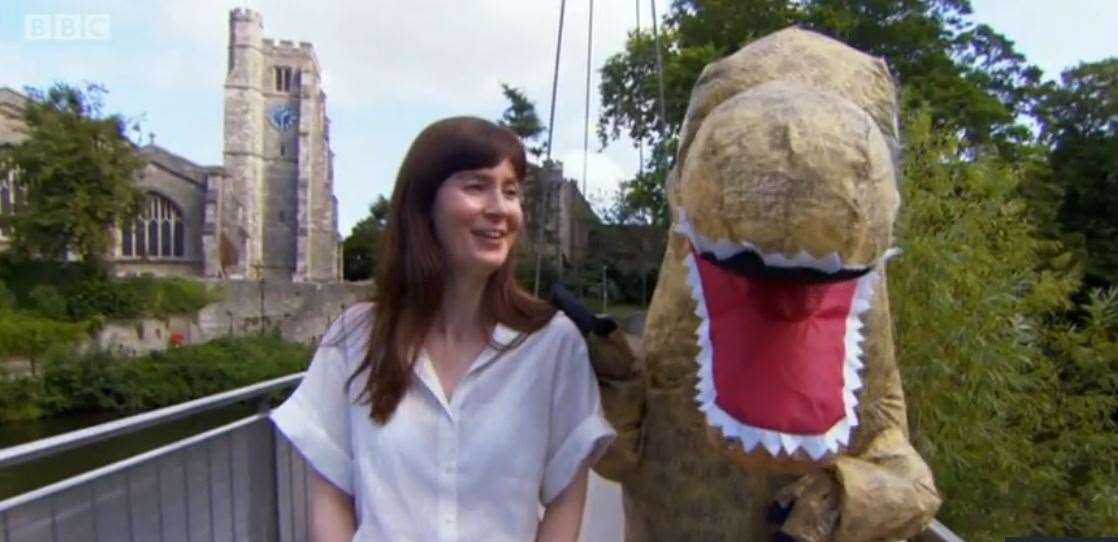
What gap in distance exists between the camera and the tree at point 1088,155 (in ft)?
51.2

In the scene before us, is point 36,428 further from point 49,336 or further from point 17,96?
point 17,96

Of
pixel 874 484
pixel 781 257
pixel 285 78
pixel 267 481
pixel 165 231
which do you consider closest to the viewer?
pixel 781 257

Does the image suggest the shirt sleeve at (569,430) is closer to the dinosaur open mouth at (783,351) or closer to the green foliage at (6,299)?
the dinosaur open mouth at (783,351)

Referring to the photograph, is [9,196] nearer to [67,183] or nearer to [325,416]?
[67,183]

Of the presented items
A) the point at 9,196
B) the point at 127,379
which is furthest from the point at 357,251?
the point at 127,379

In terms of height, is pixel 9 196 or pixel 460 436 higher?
pixel 9 196

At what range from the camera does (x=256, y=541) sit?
296cm

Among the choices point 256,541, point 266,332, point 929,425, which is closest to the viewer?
point 256,541

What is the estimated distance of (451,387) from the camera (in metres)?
1.27

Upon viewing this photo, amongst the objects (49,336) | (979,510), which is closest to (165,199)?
(49,336)

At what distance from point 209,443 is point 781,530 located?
1.73 metres

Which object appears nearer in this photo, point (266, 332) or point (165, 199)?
point (266, 332)

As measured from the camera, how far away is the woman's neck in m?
1.32

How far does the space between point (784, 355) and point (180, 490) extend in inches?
73.3
